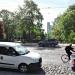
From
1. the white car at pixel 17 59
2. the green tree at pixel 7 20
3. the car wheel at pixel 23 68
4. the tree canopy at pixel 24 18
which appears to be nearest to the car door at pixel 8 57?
the white car at pixel 17 59

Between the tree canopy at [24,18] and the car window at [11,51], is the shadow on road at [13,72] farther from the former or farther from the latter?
the tree canopy at [24,18]

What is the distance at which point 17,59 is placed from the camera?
670 inches

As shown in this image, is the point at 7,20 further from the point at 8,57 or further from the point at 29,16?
the point at 8,57

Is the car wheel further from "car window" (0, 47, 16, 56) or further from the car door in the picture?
"car window" (0, 47, 16, 56)

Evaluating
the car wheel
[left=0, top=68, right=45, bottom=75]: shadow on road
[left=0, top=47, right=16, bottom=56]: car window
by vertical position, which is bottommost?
[left=0, top=68, right=45, bottom=75]: shadow on road

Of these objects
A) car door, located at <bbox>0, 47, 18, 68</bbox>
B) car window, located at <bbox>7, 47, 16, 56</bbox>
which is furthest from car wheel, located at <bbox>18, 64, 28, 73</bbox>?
car window, located at <bbox>7, 47, 16, 56</bbox>

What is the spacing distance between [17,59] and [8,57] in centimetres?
56

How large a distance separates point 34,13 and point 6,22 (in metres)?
9.10

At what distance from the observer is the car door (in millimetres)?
17062

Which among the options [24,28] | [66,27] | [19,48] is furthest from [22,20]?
[19,48]

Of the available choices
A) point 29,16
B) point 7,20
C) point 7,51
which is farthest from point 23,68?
point 7,20

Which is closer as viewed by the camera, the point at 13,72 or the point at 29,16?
the point at 13,72

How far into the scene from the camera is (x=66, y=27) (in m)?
74.7

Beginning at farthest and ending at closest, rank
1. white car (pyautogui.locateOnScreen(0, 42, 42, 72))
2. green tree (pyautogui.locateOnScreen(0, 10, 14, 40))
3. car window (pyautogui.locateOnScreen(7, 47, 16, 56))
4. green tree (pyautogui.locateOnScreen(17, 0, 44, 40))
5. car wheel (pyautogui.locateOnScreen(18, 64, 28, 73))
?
green tree (pyautogui.locateOnScreen(0, 10, 14, 40)) → green tree (pyautogui.locateOnScreen(17, 0, 44, 40)) → car window (pyautogui.locateOnScreen(7, 47, 16, 56)) → car wheel (pyautogui.locateOnScreen(18, 64, 28, 73)) → white car (pyautogui.locateOnScreen(0, 42, 42, 72))
